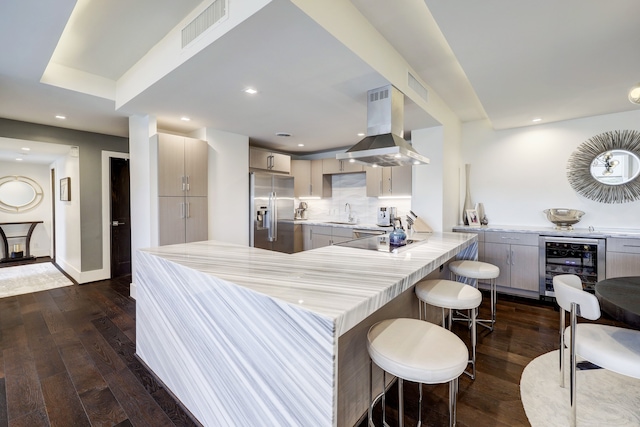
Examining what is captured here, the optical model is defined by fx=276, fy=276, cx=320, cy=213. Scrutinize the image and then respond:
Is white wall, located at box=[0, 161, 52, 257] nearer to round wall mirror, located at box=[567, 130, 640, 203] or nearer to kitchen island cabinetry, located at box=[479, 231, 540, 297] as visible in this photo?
kitchen island cabinetry, located at box=[479, 231, 540, 297]

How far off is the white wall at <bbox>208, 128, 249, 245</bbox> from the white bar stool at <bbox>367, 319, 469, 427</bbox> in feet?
10.3

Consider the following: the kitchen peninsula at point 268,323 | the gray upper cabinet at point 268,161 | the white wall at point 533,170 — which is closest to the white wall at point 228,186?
the gray upper cabinet at point 268,161

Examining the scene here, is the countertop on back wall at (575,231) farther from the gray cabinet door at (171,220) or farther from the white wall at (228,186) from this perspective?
the gray cabinet door at (171,220)

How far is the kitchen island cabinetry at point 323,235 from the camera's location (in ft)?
16.1

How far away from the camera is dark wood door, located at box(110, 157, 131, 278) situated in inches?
189

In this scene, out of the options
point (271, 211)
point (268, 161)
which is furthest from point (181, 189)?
point (268, 161)

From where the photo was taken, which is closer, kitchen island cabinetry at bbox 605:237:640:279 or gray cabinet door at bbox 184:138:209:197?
kitchen island cabinetry at bbox 605:237:640:279

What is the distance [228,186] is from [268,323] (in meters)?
3.33

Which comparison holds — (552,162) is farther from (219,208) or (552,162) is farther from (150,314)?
(150,314)

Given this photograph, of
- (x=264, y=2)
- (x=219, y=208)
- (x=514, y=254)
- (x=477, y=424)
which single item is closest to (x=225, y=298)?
(x=264, y=2)

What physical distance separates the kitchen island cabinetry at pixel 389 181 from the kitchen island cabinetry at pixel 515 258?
1.40 m

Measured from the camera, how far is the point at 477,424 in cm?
162

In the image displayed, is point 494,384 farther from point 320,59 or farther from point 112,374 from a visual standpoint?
point 112,374

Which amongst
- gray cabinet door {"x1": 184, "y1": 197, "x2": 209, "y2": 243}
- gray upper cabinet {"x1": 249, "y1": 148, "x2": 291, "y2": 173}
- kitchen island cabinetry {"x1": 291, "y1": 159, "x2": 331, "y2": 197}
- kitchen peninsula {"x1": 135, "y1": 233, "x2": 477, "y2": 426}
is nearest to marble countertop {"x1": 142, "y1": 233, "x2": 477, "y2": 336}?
kitchen peninsula {"x1": 135, "y1": 233, "x2": 477, "y2": 426}
